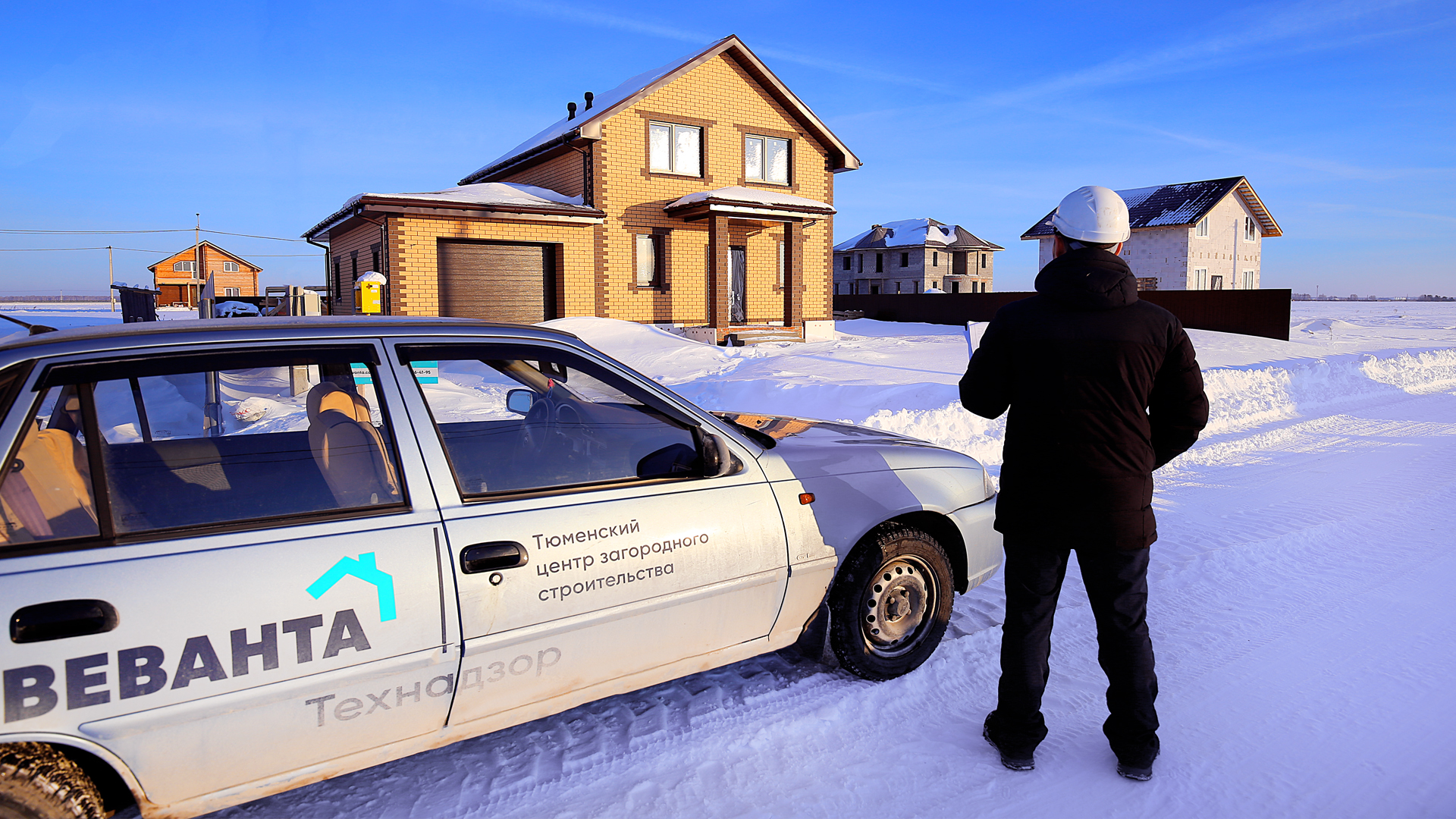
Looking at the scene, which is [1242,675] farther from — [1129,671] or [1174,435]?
[1174,435]

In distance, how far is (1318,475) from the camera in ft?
23.9

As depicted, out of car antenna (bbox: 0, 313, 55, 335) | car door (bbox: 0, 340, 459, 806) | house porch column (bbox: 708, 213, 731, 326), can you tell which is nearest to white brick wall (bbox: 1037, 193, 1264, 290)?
house porch column (bbox: 708, 213, 731, 326)

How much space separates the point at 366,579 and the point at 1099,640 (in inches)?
99.1

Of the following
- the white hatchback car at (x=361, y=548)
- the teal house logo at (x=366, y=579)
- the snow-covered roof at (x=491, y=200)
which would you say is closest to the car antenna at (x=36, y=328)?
the white hatchback car at (x=361, y=548)

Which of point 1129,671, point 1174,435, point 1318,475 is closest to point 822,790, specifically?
point 1129,671

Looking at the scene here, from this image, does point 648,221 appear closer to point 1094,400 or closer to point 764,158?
point 764,158

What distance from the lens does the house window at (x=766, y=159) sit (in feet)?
78.9

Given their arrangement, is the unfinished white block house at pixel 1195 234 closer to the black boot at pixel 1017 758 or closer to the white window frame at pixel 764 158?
the white window frame at pixel 764 158

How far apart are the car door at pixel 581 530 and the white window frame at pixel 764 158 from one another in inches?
853

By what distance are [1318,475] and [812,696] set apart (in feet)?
20.5

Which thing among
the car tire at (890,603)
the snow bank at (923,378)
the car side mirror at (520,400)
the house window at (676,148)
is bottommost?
the car tire at (890,603)

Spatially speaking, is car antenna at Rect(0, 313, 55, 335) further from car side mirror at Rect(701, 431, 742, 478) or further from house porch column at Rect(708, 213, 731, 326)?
house porch column at Rect(708, 213, 731, 326)

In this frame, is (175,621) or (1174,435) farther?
(1174,435)

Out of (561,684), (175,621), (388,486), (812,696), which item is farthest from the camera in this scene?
(812,696)
